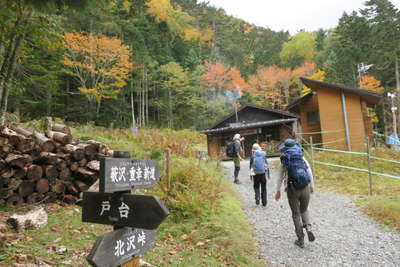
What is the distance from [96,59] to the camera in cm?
2123

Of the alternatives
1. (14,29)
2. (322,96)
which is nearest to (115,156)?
(14,29)

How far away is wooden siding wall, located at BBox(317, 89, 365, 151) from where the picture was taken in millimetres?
17641

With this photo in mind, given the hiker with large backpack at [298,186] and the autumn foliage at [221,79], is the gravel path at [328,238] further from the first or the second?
the autumn foliage at [221,79]

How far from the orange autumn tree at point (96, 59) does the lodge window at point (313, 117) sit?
17.1 metres

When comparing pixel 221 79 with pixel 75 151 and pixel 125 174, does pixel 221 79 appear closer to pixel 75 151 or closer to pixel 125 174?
pixel 75 151

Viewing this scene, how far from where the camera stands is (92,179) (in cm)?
625

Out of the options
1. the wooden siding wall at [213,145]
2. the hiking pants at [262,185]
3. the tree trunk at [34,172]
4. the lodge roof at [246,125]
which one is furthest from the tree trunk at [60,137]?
the wooden siding wall at [213,145]

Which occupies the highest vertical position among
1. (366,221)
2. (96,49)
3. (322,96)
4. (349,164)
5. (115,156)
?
(96,49)

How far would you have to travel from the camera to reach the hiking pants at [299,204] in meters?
4.53

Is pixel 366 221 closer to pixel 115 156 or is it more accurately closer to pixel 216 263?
pixel 216 263

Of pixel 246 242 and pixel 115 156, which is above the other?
pixel 115 156

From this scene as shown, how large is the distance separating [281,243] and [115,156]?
164 inches

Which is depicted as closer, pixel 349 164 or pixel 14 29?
pixel 14 29

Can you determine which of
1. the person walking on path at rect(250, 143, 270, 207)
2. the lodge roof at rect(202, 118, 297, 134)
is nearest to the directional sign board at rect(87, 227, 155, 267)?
the person walking on path at rect(250, 143, 270, 207)
